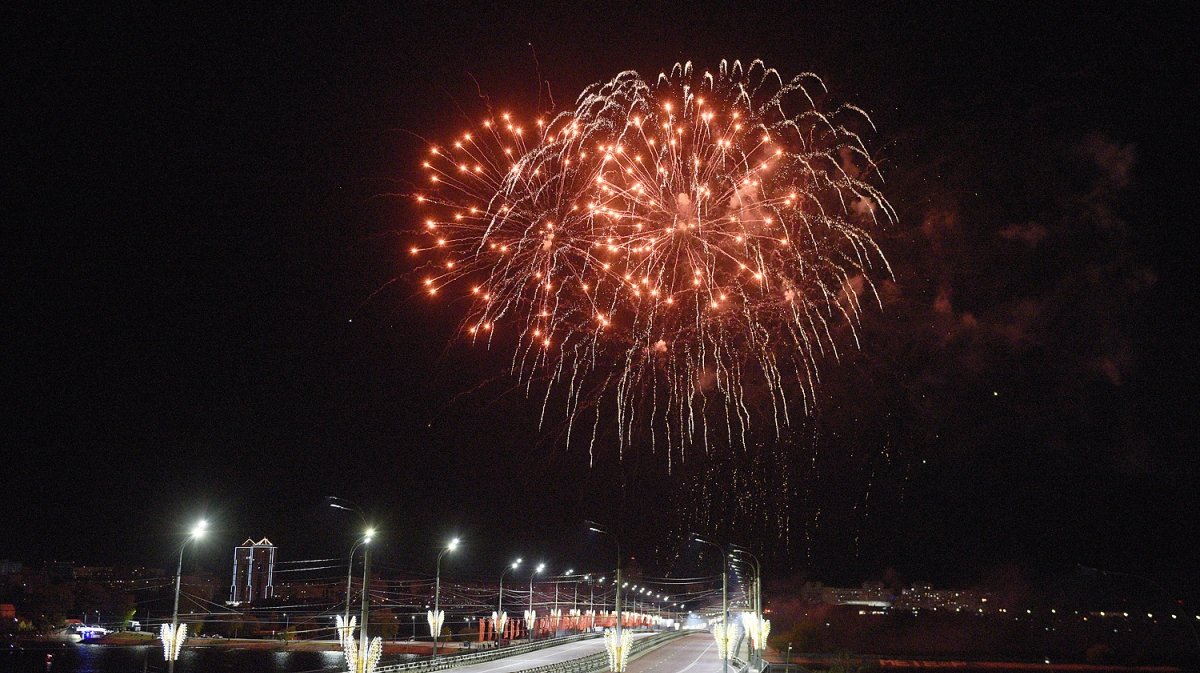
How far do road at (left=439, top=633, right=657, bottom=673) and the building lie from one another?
5894 cm

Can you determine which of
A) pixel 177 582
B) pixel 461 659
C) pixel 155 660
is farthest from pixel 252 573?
pixel 177 582

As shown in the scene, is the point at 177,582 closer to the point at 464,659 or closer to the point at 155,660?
the point at 464,659

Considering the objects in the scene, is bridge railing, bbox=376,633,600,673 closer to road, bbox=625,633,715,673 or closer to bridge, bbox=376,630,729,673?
bridge, bbox=376,630,729,673

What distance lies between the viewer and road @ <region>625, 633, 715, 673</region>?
Answer: 169 feet

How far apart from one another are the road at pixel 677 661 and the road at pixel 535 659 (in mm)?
4297

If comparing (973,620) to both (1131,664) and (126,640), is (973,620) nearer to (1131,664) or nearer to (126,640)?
(1131,664)

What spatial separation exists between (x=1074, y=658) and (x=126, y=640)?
387 feet

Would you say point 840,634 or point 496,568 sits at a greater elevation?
point 496,568

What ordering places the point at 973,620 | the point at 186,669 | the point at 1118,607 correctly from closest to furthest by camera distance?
the point at 186,669, the point at 973,620, the point at 1118,607

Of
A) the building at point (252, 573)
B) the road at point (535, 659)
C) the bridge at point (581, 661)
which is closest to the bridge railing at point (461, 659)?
the bridge at point (581, 661)

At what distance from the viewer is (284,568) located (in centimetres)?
12062

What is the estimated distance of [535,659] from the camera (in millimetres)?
53344

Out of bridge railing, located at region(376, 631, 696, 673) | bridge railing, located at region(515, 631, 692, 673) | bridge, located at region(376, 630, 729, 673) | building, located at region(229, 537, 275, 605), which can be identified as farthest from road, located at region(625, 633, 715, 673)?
building, located at region(229, 537, 275, 605)

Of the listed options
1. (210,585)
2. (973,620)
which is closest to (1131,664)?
(973,620)
